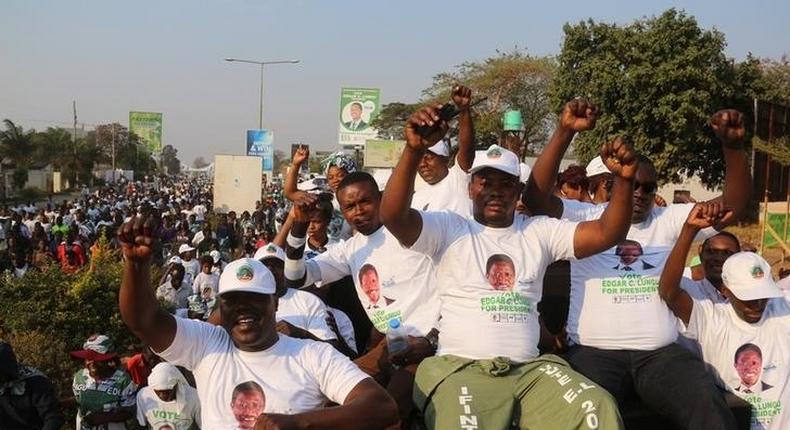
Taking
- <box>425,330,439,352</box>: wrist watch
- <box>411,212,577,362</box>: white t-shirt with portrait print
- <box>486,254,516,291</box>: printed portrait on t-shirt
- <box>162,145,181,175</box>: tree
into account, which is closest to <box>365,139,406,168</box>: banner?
<box>425,330,439,352</box>: wrist watch

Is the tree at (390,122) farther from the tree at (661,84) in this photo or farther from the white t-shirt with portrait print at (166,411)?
the white t-shirt with portrait print at (166,411)

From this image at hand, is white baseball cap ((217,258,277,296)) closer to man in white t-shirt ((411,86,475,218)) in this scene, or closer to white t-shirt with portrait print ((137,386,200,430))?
man in white t-shirt ((411,86,475,218))

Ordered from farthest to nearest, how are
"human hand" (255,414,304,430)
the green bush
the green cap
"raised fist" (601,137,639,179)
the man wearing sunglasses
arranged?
the green bush, the green cap, the man wearing sunglasses, "raised fist" (601,137,639,179), "human hand" (255,414,304,430)

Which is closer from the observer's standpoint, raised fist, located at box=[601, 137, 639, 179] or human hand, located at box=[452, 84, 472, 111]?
raised fist, located at box=[601, 137, 639, 179]

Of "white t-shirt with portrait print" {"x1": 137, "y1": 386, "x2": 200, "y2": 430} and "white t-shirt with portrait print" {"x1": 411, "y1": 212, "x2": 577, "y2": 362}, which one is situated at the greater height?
"white t-shirt with portrait print" {"x1": 411, "y1": 212, "x2": 577, "y2": 362}

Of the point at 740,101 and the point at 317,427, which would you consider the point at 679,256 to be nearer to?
the point at 317,427

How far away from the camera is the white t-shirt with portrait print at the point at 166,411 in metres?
5.49

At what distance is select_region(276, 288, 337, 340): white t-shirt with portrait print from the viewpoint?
4.21 meters

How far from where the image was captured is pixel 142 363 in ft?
21.8

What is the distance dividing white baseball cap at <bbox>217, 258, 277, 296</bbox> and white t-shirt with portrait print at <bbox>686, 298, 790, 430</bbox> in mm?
2227

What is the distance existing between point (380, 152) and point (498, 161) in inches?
1212

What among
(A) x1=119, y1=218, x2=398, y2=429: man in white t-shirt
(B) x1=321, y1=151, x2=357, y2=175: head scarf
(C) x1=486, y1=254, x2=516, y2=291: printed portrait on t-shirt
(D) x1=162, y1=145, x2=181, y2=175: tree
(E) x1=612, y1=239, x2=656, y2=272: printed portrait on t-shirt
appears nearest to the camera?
(A) x1=119, y1=218, x2=398, y2=429: man in white t-shirt

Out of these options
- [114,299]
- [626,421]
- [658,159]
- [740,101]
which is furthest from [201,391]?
[740,101]

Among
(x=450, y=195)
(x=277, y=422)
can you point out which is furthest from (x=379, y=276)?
(x=277, y=422)
